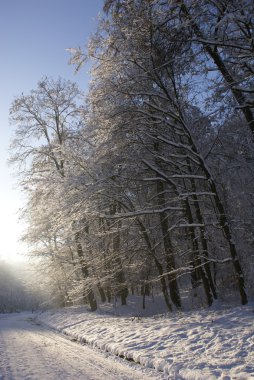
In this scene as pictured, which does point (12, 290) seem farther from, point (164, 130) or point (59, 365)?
point (59, 365)

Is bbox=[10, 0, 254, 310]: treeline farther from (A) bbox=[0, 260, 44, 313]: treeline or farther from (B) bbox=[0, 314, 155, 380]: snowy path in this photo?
(A) bbox=[0, 260, 44, 313]: treeline

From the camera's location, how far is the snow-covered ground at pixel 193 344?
238 inches

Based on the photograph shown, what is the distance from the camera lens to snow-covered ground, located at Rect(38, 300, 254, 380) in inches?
238

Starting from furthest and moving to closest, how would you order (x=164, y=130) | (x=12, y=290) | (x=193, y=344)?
(x=12, y=290)
(x=164, y=130)
(x=193, y=344)

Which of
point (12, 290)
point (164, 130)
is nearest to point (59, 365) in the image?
point (164, 130)

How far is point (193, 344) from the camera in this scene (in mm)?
7488

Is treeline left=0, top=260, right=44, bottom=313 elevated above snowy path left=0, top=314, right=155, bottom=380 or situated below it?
above

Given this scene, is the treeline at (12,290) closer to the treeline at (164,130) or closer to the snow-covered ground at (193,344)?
the treeline at (164,130)

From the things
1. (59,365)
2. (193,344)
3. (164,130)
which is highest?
(164,130)

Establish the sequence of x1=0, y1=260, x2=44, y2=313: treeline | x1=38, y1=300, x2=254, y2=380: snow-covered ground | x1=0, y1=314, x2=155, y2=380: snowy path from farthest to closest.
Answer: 1. x1=0, y1=260, x2=44, y2=313: treeline
2. x1=0, y1=314, x2=155, y2=380: snowy path
3. x1=38, y1=300, x2=254, y2=380: snow-covered ground

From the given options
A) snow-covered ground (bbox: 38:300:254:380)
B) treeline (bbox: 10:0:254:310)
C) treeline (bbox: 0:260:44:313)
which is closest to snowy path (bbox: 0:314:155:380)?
snow-covered ground (bbox: 38:300:254:380)

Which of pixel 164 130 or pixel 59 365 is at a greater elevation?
pixel 164 130

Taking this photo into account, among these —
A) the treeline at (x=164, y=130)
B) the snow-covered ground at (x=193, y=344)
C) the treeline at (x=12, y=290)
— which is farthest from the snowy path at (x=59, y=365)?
the treeline at (x=12, y=290)

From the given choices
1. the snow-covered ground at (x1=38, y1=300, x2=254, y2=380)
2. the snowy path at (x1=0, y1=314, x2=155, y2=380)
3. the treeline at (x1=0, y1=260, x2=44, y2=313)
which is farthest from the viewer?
the treeline at (x1=0, y1=260, x2=44, y2=313)
